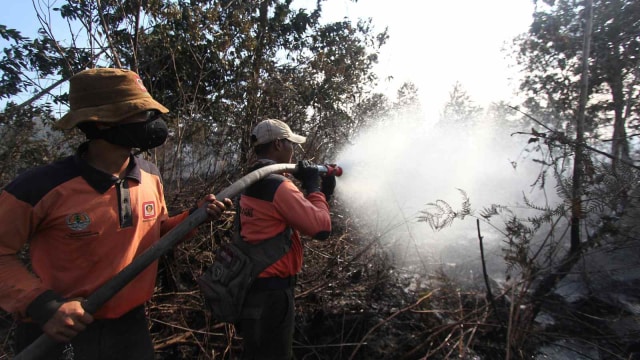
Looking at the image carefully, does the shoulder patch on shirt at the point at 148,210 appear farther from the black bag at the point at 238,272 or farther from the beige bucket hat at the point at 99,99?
the black bag at the point at 238,272

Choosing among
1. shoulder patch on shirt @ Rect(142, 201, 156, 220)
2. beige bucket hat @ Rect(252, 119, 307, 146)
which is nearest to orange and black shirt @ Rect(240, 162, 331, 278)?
beige bucket hat @ Rect(252, 119, 307, 146)

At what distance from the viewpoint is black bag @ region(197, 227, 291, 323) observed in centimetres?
236

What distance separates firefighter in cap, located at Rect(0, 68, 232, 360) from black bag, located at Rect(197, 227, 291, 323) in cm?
51

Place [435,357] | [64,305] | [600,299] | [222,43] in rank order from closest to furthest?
[64,305] → [435,357] → [600,299] → [222,43]

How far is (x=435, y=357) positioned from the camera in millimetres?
3383

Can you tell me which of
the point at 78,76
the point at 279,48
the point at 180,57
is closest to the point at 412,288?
the point at 78,76

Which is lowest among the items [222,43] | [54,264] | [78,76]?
[54,264]

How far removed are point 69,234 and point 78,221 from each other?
0.22ft

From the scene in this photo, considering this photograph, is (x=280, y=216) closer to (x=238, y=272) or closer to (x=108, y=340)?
(x=238, y=272)

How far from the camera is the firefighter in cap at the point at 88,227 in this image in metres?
1.50

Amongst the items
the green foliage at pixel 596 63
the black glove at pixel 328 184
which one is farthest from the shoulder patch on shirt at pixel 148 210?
the green foliage at pixel 596 63

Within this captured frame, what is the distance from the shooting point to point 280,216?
93.4 inches

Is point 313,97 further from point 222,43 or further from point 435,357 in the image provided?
point 435,357

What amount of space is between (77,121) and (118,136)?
0.18m
